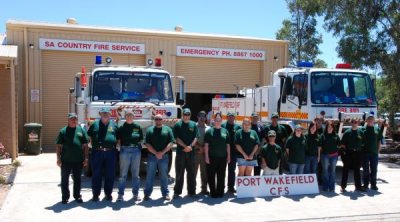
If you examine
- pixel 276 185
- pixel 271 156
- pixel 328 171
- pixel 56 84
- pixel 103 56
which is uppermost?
pixel 103 56

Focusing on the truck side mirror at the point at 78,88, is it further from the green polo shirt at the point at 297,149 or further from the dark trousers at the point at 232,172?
the green polo shirt at the point at 297,149

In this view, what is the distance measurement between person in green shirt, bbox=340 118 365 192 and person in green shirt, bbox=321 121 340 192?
0.24m

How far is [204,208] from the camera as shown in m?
8.05

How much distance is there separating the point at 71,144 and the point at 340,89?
6.95 metres

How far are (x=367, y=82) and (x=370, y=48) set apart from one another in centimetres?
827

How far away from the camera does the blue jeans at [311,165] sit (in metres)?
9.70

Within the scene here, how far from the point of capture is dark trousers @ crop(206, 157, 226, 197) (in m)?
8.87

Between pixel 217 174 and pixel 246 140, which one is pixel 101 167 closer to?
pixel 217 174

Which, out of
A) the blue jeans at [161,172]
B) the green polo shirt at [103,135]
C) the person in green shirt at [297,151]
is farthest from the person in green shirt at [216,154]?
the green polo shirt at [103,135]

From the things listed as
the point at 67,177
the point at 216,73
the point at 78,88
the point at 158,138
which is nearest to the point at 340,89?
the point at 158,138

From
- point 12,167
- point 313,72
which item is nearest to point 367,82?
point 313,72

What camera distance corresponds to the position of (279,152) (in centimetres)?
935

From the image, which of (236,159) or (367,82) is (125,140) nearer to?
(236,159)

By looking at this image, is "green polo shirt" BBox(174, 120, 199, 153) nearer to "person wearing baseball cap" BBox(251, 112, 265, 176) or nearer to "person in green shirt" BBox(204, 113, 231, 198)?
"person in green shirt" BBox(204, 113, 231, 198)
